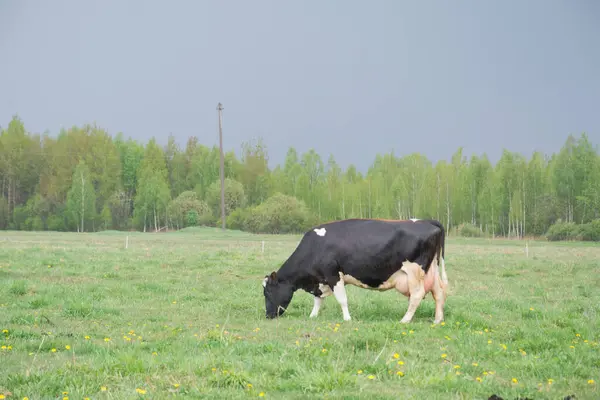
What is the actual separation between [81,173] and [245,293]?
266ft

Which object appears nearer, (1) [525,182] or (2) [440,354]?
(2) [440,354]

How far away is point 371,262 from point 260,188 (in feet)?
301

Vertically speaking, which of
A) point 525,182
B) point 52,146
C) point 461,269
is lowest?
point 461,269

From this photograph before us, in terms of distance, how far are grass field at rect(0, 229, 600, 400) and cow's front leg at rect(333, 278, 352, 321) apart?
0.88 feet

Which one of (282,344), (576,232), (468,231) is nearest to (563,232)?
(576,232)

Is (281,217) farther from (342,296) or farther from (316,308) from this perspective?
(342,296)

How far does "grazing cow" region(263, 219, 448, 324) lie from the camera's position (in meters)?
13.7

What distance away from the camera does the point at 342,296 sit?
45.6 feet

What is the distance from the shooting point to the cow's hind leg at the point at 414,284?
43.6 feet

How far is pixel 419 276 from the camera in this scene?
44.9ft

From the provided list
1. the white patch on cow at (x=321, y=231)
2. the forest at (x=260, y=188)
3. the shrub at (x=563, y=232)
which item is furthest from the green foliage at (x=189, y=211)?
the white patch on cow at (x=321, y=231)

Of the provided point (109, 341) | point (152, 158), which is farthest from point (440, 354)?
point (152, 158)

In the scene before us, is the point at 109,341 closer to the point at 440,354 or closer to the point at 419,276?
the point at 440,354

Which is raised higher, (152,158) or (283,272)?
(152,158)
